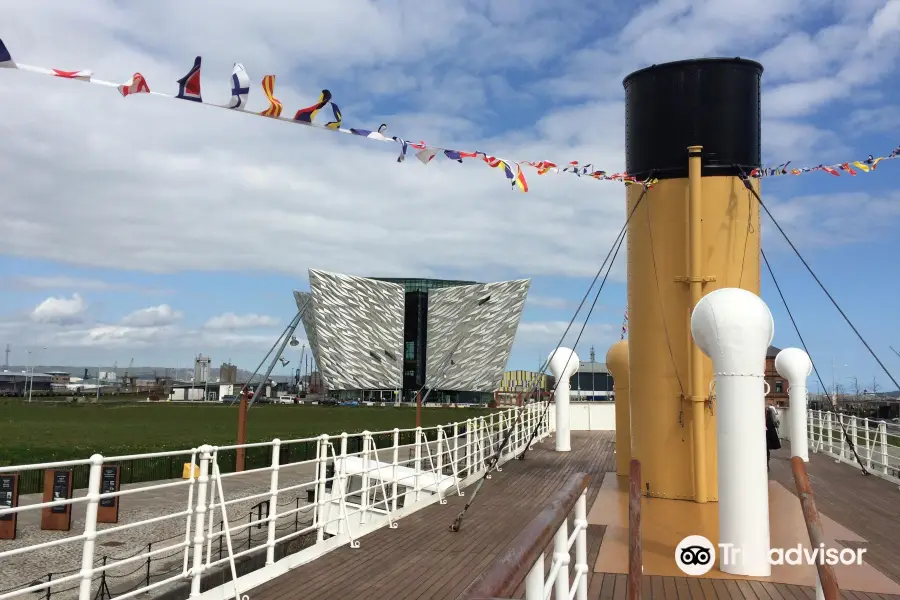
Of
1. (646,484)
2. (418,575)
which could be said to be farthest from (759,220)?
(418,575)

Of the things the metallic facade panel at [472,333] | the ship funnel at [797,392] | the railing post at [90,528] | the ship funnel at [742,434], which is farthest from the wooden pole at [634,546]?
the metallic facade panel at [472,333]

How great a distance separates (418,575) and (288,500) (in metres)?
10.3

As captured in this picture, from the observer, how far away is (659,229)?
730 centimetres

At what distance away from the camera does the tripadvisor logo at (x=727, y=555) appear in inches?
193

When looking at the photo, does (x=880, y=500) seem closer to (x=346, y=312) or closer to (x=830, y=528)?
(x=830, y=528)

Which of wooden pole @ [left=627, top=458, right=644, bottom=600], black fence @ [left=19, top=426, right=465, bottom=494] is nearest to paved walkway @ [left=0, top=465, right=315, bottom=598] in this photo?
black fence @ [left=19, top=426, right=465, bottom=494]

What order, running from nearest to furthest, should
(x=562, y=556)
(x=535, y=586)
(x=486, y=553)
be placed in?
(x=535, y=586) < (x=562, y=556) < (x=486, y=553)

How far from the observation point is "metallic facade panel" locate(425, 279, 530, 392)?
73250 mm

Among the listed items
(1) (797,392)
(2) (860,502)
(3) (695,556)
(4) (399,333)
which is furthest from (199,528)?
(4) (399,333)

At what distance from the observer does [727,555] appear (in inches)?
192

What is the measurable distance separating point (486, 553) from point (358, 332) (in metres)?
66.0

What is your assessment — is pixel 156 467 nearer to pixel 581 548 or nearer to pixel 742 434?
pixel 742 434

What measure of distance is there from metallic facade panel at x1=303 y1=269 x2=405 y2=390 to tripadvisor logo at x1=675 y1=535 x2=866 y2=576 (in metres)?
64.5

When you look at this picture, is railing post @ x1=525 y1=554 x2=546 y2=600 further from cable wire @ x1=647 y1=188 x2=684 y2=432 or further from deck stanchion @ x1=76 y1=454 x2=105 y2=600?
cable wire @ x1=647 y1=188 x2=684 y2=432
